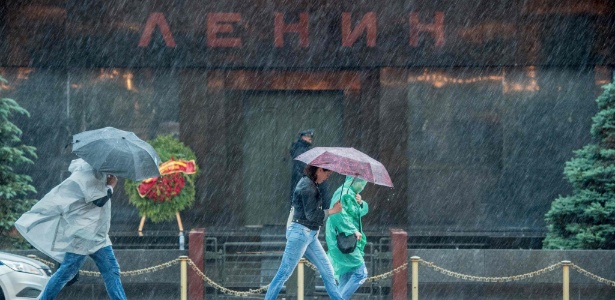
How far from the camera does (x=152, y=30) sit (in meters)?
17.7

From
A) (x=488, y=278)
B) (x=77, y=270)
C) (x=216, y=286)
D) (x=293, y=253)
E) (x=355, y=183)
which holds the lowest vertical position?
(x=216, y=286)

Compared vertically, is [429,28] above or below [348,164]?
above

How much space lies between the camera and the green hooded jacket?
10359mm

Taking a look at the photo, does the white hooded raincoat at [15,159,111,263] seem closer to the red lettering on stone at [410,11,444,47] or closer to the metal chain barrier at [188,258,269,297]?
the metal chain barrier at [188,258,269,297]

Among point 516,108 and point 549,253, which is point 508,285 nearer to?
point 549,253

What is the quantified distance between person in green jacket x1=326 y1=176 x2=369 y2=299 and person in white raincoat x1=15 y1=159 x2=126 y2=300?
8.53 feet

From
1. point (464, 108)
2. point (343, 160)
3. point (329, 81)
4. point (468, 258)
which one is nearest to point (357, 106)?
point (329, 81)

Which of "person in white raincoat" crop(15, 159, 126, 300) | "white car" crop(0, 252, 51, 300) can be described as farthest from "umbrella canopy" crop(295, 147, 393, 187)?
"white car" crop(0, 252, 51, 300)

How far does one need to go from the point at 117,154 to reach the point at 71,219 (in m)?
0.90

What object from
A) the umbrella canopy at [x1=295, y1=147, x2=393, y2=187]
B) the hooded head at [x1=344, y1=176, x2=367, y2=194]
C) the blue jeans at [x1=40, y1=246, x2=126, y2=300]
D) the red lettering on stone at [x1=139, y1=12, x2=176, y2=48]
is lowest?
the blue jeans at [x1=40, y1=246, x2=126, y2=300]

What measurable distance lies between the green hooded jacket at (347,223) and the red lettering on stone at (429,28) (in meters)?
7.78

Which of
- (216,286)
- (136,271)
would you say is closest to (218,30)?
(136,271)

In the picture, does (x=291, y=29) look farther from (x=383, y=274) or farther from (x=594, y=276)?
(x=594, y=276)

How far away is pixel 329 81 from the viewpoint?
59.8 feet
